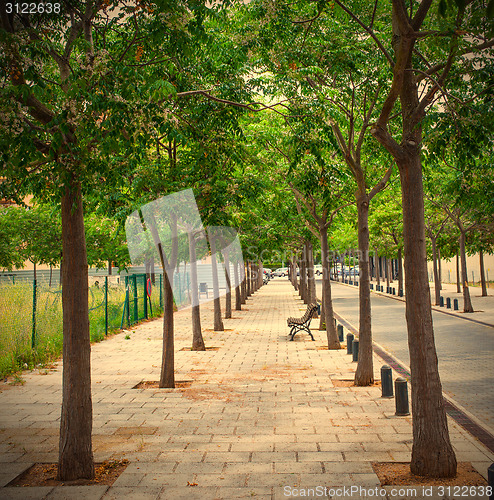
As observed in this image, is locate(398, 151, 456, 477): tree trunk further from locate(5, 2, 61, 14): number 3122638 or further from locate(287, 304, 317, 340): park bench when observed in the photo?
locate(287, 304, 317, 340): park bench

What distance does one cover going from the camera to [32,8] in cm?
598

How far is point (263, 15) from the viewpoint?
334 inches

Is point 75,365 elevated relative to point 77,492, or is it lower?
elevated

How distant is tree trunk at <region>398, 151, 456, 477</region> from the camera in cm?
538

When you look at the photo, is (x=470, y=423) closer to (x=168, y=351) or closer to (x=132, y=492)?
(x=132, y=492)

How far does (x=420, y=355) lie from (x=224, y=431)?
10.0 ft

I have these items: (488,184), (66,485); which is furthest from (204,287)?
(66,485)

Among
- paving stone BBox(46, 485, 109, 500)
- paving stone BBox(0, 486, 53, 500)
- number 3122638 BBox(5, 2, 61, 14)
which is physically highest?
number 3122638 BBox(5, 2, 61, 14)

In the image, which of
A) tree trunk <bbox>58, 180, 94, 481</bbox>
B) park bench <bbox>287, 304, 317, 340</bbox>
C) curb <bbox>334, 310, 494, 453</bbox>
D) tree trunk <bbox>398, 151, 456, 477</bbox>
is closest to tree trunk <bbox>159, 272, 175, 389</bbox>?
tree trunk <bbox>58, 180, 94, 481</bbox>

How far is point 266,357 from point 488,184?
6.86 m

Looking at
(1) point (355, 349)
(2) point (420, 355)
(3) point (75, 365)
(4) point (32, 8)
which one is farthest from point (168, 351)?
(4) point (32, 8)

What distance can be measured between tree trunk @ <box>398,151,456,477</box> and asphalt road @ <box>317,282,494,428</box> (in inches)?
105

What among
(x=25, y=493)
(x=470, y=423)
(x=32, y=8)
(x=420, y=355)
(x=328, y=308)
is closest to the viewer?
(x=25, y=493)

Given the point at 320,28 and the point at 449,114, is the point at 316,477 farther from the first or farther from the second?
the point at 320,28
